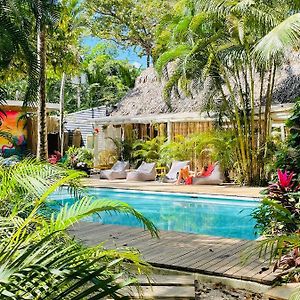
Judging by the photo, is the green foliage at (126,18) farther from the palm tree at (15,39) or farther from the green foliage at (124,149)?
the palm tree at (15,39)

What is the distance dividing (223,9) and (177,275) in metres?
9.12

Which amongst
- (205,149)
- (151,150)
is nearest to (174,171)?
(205,149)

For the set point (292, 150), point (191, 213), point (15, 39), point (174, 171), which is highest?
point (15, 39)

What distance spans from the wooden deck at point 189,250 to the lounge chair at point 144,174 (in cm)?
871

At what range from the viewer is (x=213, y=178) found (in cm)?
1454

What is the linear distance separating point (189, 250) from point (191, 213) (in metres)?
5.10

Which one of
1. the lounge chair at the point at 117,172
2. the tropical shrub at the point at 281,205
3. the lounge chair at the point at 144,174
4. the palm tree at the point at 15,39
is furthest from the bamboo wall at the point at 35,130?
the tropical shrub at the point at 281,205

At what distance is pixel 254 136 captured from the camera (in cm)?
1367

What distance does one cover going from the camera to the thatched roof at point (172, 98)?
15.4 m

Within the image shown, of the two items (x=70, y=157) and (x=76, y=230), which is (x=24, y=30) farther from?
(x=70, y=157)

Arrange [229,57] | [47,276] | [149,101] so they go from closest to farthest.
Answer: [47,276], [229,57], [149,101]

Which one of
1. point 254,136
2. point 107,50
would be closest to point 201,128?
point 254,136

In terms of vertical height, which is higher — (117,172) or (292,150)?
(292,150)

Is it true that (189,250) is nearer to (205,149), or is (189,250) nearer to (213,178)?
(213,178)
